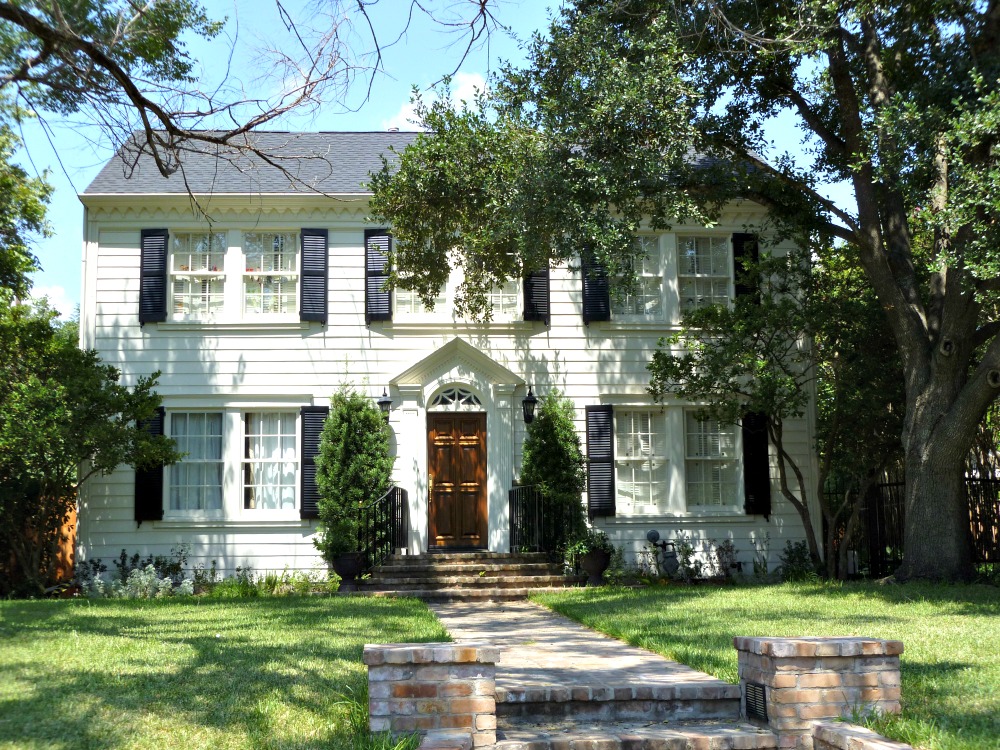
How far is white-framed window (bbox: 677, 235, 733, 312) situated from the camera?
1466 centimetres

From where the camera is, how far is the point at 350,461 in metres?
13.5

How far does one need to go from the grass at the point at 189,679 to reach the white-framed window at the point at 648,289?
280 inches

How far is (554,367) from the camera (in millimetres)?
14266

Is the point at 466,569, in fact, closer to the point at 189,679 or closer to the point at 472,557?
the point at 472,557

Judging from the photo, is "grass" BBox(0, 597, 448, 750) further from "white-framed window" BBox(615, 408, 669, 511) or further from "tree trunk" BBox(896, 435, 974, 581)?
"white-framed window" BBox(615, 408, 669, 511)

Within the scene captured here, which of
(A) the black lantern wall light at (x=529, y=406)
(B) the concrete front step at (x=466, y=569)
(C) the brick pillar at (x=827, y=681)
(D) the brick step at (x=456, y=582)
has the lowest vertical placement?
(D) the brick step at (x=456, y=582)

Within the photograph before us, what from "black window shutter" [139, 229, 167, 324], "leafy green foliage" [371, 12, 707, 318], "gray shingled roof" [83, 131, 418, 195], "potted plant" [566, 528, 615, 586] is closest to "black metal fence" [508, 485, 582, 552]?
"potted plant" [566, 528, 615, 586]

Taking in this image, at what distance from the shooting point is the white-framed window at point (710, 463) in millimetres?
14422

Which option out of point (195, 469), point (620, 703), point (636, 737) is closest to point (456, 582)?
point (195, 469)

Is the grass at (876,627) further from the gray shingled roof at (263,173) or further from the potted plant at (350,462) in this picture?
the gray shingled roof at (263,173)

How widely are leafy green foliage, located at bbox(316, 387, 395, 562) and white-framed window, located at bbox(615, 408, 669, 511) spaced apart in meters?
3.45

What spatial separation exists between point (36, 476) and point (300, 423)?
350 cm

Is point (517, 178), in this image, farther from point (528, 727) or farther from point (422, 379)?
point (528, 727)

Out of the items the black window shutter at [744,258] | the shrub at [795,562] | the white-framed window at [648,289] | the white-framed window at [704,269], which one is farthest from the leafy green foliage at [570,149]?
the shrub at [795,562]
